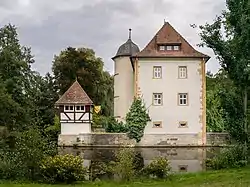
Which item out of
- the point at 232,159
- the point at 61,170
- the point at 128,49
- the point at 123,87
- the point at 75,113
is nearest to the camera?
the point at 61,170

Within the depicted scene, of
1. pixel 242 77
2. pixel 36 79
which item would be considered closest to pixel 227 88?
pixel 242 77

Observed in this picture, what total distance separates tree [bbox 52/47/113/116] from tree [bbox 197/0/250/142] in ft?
84.9

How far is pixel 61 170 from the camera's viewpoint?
41.8 feet

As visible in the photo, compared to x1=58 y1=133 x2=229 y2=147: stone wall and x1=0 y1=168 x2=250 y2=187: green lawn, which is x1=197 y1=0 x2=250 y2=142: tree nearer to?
x1=0 y1=168 x2=250 y2=187: green lawn

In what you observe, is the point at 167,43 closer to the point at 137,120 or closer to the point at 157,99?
the point at 157,99

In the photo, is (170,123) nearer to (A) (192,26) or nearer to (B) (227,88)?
(A) (192,26)

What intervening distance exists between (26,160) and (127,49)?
27082mm

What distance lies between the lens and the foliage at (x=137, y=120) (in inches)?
1289

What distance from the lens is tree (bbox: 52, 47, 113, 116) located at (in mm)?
47250

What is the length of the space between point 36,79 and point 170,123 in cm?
1419

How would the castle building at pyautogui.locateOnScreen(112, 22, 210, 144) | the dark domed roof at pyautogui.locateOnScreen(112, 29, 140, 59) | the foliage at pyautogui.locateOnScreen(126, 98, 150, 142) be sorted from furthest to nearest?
the dark domed roof at pyautogui.locateOnScreen(112, 29, 140, 59), the castle building at pyautogui.locateOnScreen(112, 22, 210, 144), the foliage at pyautogui.locateOnScreen(126, 98, 150, 142)

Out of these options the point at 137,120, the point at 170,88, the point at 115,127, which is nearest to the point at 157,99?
the point at 170,88

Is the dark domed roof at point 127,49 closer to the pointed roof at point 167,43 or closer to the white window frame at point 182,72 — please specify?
the pointed roof at point 167,43

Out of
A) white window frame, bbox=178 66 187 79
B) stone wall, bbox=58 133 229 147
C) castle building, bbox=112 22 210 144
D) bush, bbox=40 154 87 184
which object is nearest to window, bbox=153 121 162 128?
castle building, bbox=112 22 210 144
